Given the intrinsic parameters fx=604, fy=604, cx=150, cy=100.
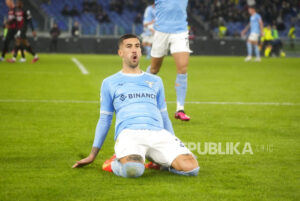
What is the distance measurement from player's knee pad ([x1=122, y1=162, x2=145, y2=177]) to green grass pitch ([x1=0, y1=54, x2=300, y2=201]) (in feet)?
0.20

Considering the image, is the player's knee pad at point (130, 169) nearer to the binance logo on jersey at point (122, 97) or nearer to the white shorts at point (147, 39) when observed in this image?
the binance logo on jersey at point (122, 97)

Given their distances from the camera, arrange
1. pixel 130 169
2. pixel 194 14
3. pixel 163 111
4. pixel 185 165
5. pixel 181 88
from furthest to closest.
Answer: pixel 194 14 < pixel 181 88 < pixel 163 111 < pixel 185 165 < pixel 130 169

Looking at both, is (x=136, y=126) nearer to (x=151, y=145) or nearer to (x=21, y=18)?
(x=151, y=145)

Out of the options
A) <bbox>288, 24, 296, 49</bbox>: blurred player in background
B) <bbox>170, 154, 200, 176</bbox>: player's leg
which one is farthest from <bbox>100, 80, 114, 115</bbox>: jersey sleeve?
<bbox>288, 24, 296, 49</bbox>: blurred player in background

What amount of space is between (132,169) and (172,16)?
434cm

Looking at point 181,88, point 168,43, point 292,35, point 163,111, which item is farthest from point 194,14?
point 163,111

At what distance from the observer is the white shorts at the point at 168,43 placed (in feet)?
28.0

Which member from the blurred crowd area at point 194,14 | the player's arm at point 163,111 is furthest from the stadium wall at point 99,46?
the player's arm at point 163,111

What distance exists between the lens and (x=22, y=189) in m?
4.34

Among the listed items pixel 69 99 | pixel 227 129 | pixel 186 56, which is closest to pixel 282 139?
pixel 227 129

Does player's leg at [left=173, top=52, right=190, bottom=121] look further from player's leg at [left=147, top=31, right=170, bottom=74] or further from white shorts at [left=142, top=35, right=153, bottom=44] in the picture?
white shorts at [left=142, top=35, right=153, bottom=44]

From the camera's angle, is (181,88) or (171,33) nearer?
(181,88)

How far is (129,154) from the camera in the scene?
4.80 meters

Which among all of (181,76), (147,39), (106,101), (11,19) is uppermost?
(106,101)
